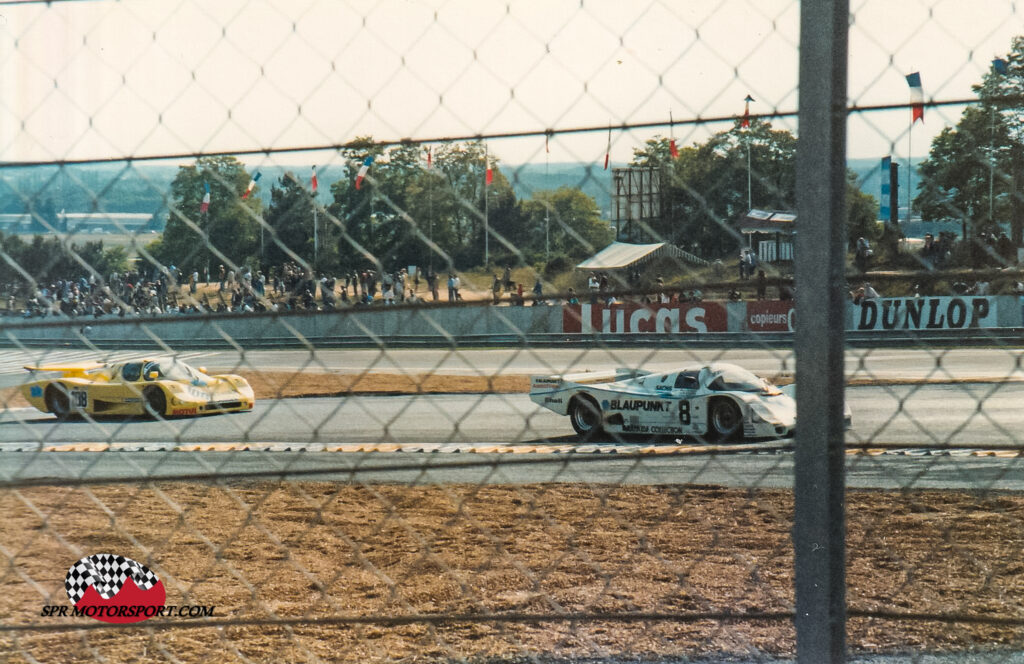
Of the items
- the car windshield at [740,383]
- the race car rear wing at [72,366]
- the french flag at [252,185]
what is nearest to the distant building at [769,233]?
the french flag at [252,185]

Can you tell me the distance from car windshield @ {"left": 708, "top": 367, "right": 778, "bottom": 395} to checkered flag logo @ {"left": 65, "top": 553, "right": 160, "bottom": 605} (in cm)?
652

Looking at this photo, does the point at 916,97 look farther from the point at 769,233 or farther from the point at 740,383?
the point at 740,383

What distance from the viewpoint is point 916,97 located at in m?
1.25

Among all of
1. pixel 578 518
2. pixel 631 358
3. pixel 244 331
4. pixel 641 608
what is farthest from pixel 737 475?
pixel 244 331

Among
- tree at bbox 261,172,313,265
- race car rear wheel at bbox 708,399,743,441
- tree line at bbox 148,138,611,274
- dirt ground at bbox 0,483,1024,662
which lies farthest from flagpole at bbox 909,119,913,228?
race car rear wheel at bbox 708,399,743,441

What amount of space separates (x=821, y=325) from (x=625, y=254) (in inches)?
13.8

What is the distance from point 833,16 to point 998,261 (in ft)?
1.50

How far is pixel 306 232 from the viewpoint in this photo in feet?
4.71

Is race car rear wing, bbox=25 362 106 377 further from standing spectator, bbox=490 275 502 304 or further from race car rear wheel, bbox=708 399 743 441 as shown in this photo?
race car rear wheel, bbox=708 399 743 441

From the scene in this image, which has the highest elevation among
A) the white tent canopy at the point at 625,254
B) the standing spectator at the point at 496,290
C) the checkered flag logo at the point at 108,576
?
the white tent canopy at the point at 625,254

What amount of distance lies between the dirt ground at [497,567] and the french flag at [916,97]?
2.81ft

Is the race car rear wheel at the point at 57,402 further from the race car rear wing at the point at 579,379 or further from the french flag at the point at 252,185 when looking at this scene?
the race car rear wing at the point at 579,379

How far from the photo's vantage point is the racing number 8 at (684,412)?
27.3 ft

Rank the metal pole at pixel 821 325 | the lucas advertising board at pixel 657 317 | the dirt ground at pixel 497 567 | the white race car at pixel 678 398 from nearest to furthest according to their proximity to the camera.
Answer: the metal pole at pixel 821 325
the lucas advertising board at pixel 657 317
the dirt ground at pixel 497 567
the white race car at pixel 678 398
